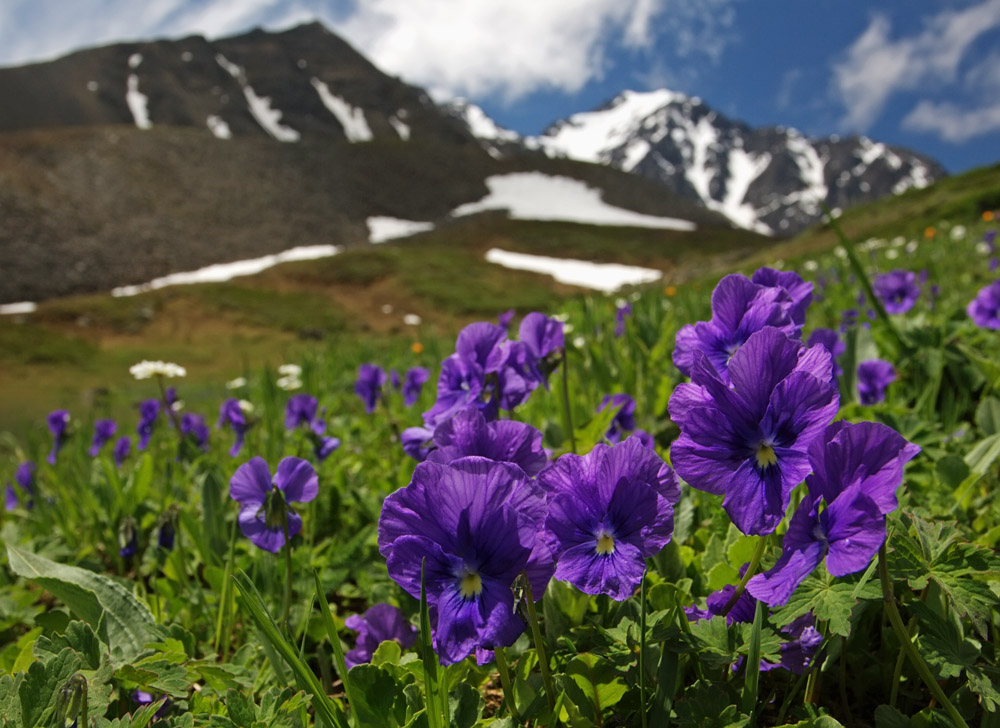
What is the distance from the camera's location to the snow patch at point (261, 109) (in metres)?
90.6

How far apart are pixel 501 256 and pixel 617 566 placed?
4161 centimetres

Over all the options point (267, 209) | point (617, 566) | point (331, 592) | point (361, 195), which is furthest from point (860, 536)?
point (361, 195)

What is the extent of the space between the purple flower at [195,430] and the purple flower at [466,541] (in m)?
2.64

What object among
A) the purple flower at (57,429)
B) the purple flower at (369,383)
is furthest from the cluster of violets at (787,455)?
the purple flower at (57,429)

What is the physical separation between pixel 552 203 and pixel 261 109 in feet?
182

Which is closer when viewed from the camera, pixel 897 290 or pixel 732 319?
pixel 732 319

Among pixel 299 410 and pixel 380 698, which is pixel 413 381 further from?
pixel 380 698

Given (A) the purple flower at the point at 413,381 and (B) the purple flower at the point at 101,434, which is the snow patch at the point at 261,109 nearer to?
(B) the purple flower at the point at 101,434

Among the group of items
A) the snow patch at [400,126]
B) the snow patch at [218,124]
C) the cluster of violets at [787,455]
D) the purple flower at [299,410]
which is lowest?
the cluster of violets at [787,455]

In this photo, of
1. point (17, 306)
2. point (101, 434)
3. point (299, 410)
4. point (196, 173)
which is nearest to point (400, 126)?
point (196, 173)

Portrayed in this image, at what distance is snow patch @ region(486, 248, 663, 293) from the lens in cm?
3547

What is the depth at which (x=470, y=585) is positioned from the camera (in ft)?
2.58

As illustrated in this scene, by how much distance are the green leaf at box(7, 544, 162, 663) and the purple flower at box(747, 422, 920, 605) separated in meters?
1.16

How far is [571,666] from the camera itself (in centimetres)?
99
